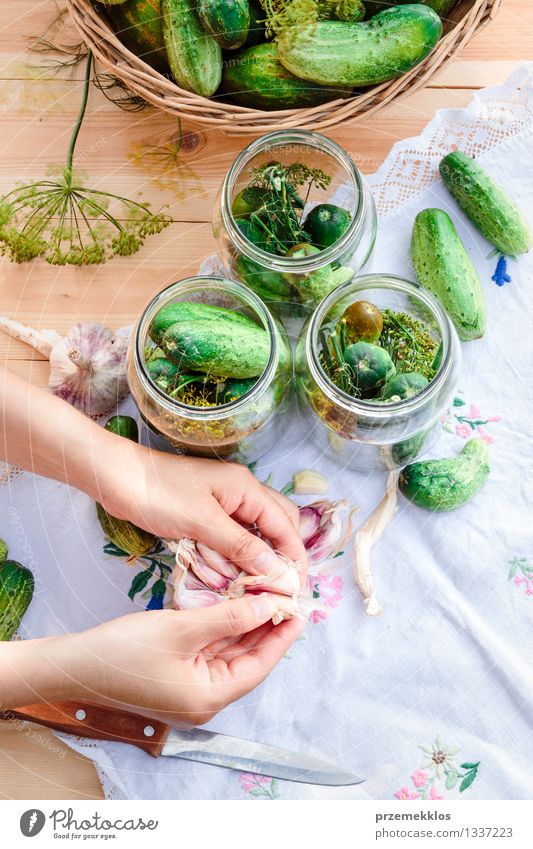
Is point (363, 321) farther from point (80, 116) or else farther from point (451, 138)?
point (80, 116)

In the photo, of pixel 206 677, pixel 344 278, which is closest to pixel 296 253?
pixel 344 278

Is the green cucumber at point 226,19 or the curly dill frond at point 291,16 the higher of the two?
the curly dill frond at point 291,16

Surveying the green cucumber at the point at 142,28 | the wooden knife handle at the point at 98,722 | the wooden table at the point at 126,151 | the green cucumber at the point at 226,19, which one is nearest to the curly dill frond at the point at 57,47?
the wooden table at the point at 126,151

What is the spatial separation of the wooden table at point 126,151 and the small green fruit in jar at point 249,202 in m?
0.13

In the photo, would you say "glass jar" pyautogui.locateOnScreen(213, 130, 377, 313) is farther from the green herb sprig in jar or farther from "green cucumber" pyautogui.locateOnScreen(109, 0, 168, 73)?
"green cucumber" pyautogui.locateOnScreen(109, 0, 168, 73)

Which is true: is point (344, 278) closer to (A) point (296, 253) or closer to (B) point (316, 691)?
(A) point (296, 253)

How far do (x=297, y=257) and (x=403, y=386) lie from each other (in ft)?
0.59

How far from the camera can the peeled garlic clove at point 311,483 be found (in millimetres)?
1018

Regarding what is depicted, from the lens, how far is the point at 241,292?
3.00 ft

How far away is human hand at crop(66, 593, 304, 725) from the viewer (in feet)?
2.97

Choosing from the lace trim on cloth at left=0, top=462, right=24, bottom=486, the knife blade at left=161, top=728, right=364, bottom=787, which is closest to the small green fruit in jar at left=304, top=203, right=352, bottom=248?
the lace trim on cloth at left=0, top=462, right=24, bottom=486

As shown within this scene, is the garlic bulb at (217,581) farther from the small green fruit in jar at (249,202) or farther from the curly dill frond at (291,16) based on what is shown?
the curly dill frond at (291,16)

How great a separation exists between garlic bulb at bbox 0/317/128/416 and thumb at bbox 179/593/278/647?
284 mm

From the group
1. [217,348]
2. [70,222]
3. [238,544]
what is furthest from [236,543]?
[70,222]
